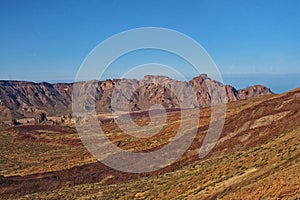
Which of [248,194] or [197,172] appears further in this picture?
[197,172]

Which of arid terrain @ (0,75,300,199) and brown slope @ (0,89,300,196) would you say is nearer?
arid terrain @ (0,75,300,199)

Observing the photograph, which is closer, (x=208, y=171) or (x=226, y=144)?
(x=208, y=171)

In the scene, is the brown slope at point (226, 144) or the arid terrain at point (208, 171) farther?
the brown slope at point (226, 144)

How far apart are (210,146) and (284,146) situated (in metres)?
21.5

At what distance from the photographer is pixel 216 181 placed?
32.5 m

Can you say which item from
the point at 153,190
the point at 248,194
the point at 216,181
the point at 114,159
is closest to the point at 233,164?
the point at 216,181

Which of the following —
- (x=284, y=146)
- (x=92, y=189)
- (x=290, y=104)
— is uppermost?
(x=290, y=104)

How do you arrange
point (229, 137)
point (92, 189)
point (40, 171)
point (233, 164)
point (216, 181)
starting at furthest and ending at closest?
point (40, 171) < point (229, 137) < point (92, 189) < point (233, 164) < point (216, 181)

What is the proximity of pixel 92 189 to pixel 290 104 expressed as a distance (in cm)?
3462

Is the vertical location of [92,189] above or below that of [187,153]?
below

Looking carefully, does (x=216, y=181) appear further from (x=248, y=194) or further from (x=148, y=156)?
(x=148, y=156)

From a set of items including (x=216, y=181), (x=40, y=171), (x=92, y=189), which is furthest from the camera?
(x=40, y=171)

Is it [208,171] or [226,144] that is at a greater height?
[226,144]

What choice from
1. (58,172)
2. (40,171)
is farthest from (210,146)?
(40,171)
